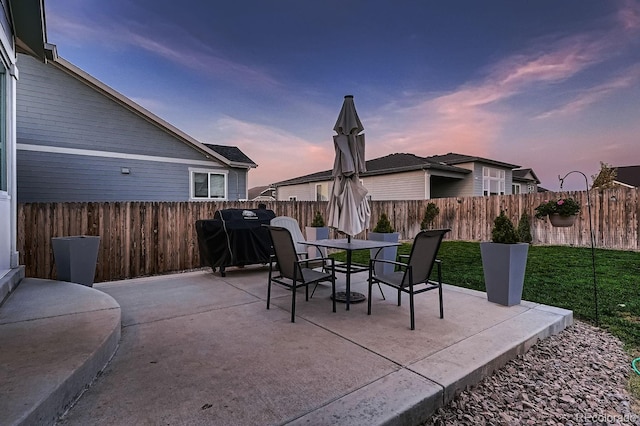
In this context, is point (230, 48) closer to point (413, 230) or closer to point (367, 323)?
point (367, 323)

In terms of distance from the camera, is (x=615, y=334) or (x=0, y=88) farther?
(x=0, y=88)

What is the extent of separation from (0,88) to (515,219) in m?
13.3

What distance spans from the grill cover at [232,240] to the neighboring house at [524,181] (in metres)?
20.4

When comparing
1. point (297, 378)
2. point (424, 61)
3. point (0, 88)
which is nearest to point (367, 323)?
point (297, 378)

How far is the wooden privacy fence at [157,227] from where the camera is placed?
17.9 feet

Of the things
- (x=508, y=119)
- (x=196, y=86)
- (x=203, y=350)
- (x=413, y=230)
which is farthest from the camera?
(x=413, y=230)

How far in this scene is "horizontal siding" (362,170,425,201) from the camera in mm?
15623

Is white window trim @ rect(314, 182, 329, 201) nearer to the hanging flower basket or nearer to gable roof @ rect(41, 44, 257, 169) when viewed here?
gable roof @ rect(41, 44, 257, 169)

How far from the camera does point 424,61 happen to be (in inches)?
363

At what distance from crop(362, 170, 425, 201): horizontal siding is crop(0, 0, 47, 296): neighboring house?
14.3m

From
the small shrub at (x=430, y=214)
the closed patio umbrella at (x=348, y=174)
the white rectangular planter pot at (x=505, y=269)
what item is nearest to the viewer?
the white rectangular planter pot at (x=505, y=269)

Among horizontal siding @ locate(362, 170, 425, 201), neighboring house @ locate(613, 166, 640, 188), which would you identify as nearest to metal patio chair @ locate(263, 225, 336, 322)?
horizontal siding @ locate(362, 170, 425, 201)

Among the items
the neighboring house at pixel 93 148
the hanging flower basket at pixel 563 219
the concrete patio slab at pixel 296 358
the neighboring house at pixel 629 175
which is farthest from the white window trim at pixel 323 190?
the neighboring house at pixel 629 175

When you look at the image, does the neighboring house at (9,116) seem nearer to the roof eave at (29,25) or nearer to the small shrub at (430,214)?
the roof eave at (29,25)
